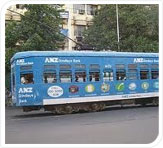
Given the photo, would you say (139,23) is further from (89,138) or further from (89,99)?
(89,138)

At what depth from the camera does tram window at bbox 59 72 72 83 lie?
52.6 feet

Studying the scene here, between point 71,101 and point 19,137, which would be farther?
point 71,101

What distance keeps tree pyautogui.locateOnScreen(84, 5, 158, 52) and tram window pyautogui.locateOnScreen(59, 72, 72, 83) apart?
863cm

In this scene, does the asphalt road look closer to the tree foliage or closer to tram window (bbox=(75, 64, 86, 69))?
tram window (bbox=(75, 64, 86, 69))

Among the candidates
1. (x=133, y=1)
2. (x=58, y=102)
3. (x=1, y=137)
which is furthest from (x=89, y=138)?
(x=58, y=102)

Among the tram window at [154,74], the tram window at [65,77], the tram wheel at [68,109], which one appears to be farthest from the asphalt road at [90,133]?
the tram window at [154,74]

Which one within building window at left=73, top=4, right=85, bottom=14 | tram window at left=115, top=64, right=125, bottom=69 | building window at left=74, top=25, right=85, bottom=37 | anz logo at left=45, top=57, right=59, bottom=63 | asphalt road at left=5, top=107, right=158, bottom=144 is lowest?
asphalt road at left=5, top=107, right=158, bottom=144

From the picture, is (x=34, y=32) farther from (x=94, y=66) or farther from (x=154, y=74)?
(x=154, y=74)

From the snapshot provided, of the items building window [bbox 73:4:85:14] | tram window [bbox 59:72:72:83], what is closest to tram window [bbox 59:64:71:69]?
tram window [bbox 59:72:72:83]

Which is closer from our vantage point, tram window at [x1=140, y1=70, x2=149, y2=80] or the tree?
tram window at [x1=140, y1=70, x2=149, y2=80]

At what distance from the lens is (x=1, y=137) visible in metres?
7.34

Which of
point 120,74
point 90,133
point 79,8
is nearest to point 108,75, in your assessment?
point 120,74

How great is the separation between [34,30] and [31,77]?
23.0 feet

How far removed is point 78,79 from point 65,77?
1.91ft
